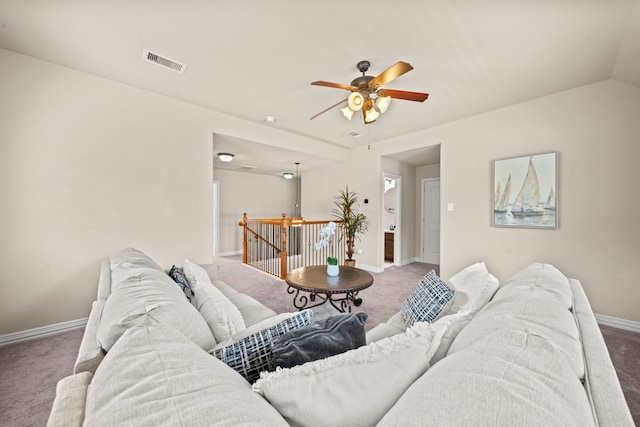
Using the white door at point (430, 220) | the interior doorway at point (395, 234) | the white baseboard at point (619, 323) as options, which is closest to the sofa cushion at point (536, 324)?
the white baseboard at point (619, 323)

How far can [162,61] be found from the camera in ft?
7.48

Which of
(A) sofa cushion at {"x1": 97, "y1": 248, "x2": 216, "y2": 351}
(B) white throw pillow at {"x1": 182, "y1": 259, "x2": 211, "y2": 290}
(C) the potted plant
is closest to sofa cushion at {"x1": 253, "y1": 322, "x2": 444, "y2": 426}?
(A) sofa cushion at {"x1": 97, "y1": 248, "x2": 216, "y2": 351}

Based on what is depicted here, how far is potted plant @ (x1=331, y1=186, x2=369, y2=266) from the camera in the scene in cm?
473

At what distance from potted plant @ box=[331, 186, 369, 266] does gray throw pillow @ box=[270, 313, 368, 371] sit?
3680 millimetres

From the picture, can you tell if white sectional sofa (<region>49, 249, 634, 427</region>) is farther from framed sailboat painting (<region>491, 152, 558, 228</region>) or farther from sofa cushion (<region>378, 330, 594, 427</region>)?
framed sailboat painting (<region>491, 152, 558, 228</region>)

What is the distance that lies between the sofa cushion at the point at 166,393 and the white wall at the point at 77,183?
8.78ft

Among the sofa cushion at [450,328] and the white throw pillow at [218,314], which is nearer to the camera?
the sofa cushion at [450,328]

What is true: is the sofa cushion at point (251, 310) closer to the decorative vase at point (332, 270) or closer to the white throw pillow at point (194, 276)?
the white throw pillow at point (194, 276)

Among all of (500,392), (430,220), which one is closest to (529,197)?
(430,220)

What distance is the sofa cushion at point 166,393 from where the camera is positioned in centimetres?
45

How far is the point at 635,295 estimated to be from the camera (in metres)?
2.51

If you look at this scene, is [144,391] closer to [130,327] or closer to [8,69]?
[130,327]

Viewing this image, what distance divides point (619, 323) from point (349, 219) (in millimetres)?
3609

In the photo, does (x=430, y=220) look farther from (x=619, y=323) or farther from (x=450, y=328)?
(x=450, y=328)
